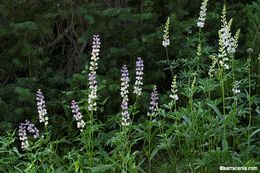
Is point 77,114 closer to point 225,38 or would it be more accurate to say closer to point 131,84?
point 131,84

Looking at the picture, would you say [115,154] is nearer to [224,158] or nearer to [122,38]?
[224,158]

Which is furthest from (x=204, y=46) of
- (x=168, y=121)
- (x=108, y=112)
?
(x=108, y=112)

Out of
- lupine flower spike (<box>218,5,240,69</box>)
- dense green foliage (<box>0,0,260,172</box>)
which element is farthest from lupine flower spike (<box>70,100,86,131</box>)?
lupine flower spike (<box>218,5,240,69</box>)

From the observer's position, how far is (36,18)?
5789 millimetres

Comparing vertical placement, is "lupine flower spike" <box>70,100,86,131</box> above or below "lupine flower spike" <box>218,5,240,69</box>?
below

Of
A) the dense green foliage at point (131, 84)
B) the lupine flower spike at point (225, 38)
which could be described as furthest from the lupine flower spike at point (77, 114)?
the lupine flower spike at point (225, 38)

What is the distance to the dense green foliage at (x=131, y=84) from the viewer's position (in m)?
4.55

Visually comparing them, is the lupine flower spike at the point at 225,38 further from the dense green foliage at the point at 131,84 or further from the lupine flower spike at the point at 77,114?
the lupine flower spike at the point at 77,114

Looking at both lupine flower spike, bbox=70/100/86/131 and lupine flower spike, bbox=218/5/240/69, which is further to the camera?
lupine flower spike, bbox=70/100/86/131

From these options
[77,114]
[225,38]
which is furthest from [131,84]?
[225,38]

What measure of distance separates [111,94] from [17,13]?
148cm

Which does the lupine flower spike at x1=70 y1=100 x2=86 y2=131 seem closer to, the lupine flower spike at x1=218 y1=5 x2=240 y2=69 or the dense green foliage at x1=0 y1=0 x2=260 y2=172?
the dense green foliage at x1=0 y1=0 x2=260 y2=172

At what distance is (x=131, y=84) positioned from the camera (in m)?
5.59

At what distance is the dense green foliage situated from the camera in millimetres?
4547
